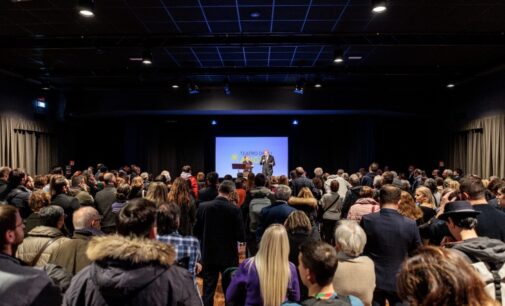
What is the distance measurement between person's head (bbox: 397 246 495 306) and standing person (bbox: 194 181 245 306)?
311cm

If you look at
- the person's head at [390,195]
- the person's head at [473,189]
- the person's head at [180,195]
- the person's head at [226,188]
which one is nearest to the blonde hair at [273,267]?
the person's head at [390,195]

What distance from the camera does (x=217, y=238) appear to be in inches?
173

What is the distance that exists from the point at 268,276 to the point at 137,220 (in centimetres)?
98

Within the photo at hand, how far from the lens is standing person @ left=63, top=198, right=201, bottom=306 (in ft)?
6.03

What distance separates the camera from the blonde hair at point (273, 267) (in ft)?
8.64

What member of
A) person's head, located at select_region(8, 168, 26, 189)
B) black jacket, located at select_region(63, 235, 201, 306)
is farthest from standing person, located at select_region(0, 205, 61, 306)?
person's head, located at select_region(8, 168, 26, 189)

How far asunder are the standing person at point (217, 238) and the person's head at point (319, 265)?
2.45m

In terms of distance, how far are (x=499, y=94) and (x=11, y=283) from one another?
1117cm

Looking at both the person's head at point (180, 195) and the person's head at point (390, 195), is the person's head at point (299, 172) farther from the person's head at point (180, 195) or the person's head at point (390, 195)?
the person's head at point (390, 195)

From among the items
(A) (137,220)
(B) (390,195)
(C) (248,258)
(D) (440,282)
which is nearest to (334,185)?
(B) (390,195)

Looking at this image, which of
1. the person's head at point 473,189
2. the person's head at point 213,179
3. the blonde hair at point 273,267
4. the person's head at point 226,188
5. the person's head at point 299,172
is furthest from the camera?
the person's head at point 299,172

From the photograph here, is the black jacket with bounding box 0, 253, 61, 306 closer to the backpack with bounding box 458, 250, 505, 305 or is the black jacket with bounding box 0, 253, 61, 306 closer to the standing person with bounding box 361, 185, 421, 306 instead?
the backpack with bounding box 458, 250, 505, 305

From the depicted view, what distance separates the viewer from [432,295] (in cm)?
130

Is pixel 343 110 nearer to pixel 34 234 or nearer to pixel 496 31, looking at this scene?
pixel 496 31
